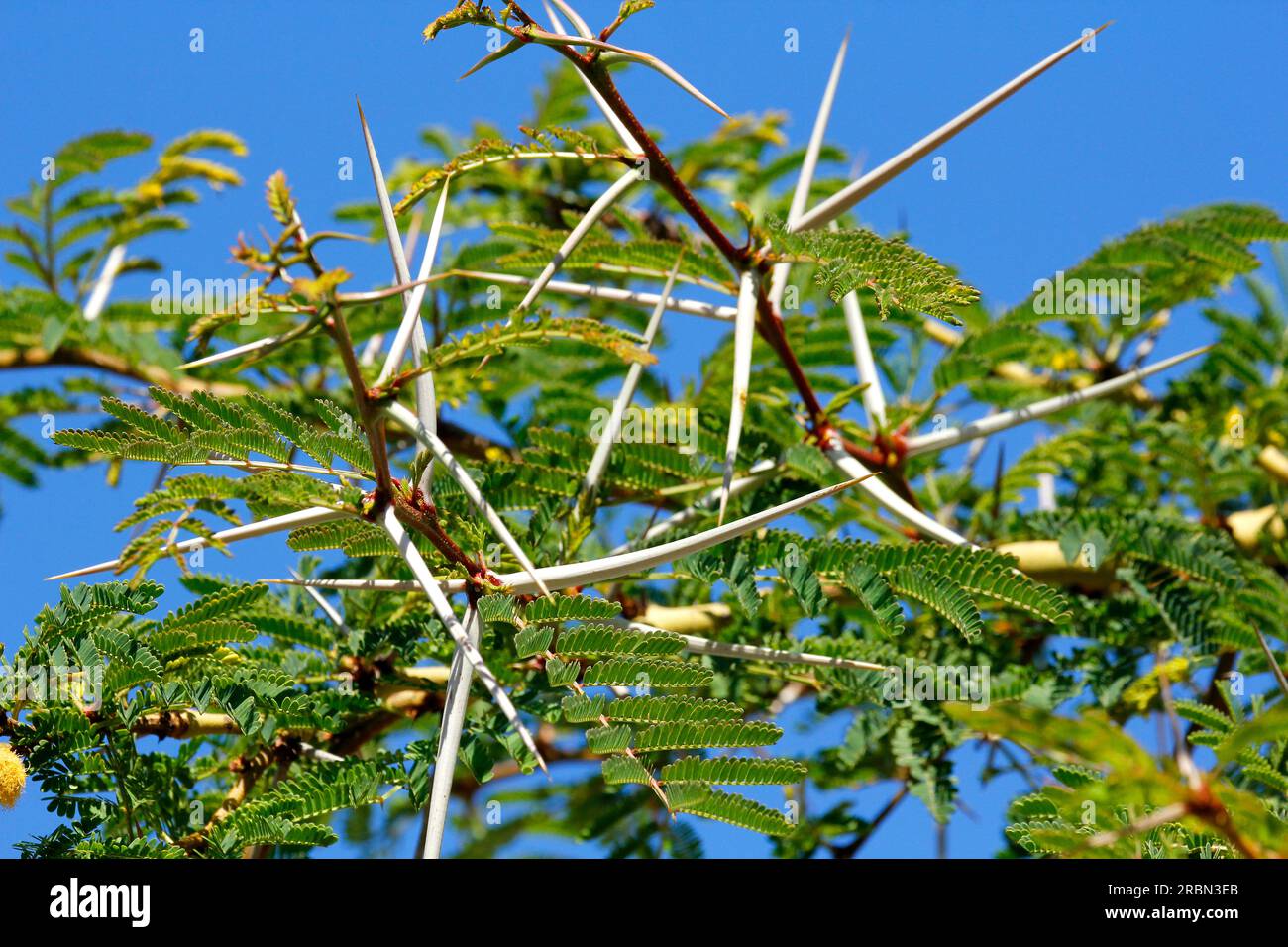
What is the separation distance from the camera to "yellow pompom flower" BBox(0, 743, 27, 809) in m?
2.01

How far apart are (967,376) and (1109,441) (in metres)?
0.91

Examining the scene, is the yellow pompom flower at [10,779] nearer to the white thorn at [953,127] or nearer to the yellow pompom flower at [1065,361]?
the white thorn at [953,127]

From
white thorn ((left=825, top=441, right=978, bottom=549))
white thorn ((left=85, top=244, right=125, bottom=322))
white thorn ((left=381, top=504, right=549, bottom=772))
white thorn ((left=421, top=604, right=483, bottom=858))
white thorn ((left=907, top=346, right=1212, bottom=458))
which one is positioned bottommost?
white thorn ((left=421, top=604, right=483, bottom=858))

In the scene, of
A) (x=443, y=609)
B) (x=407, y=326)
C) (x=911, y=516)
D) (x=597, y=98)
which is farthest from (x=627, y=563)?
(x=597, y=98)

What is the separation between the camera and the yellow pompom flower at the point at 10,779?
6.59 feet

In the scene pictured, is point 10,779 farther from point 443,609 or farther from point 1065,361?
point 1065,361

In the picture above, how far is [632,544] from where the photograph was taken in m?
2.43

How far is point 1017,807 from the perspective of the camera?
2.32 m

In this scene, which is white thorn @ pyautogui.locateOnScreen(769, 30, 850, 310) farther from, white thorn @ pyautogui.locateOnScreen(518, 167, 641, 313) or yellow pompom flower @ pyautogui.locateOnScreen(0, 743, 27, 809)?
yellow pompom flower @ pyautogui.locateOnScreen(0, 743, 27, 809)

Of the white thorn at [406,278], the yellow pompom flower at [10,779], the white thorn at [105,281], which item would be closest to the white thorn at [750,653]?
the white thorn at [406,278]

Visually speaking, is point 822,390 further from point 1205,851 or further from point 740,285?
point 1205,851

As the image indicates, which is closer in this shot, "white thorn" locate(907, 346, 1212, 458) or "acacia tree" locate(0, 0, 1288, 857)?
"acacia tree" locate(0, 0, 1288, 857)

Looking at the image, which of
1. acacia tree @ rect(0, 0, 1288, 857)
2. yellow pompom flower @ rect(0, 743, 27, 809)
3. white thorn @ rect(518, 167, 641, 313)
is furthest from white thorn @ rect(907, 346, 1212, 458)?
yellow pompom flower @ rect(0, 743, 27, 809)

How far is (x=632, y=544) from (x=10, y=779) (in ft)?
3.85
